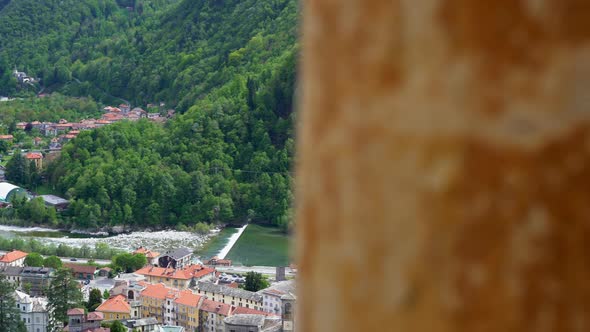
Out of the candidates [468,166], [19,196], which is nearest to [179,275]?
[19,196]

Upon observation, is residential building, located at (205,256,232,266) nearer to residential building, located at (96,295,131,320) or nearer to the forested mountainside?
residential building, located at (96,295,131,320)

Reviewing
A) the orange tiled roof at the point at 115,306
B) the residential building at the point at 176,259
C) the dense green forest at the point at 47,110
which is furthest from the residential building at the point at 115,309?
the dense green forest at the point at 47,110

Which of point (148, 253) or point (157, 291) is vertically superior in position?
point (148, 253)

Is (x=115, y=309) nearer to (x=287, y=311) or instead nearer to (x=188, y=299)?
(x=188, y=299)

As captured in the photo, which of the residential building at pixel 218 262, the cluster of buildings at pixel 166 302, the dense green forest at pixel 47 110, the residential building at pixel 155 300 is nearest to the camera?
the cluster of buildings at pixel 166 302

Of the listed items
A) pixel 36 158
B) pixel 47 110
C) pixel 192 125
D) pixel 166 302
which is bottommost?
pixel 166 302

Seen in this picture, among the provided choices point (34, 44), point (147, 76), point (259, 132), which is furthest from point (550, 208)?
point (34, 44)

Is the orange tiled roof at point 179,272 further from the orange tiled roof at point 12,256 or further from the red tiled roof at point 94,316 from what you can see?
the red tiled roof at point 94,316
